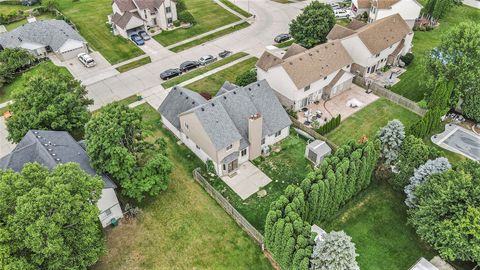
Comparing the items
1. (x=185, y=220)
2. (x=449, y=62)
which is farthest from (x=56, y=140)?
(x=449, y=62)

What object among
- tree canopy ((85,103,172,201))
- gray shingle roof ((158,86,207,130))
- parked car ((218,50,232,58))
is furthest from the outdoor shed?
parked car ((218,50,232,58))

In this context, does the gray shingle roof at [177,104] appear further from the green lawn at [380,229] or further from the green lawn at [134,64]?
the green lawn at [380,229]

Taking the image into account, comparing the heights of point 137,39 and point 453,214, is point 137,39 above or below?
below

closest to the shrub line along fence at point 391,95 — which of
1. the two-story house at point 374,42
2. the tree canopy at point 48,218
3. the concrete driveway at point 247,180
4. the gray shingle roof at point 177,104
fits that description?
the two-story house at point 374,42

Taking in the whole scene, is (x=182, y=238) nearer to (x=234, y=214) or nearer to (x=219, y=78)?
(x=234, y=214)

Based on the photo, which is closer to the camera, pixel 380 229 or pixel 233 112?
pixel 380 229

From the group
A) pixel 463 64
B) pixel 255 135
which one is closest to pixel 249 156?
pixel 255 135

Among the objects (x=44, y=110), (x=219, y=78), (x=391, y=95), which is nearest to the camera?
(x=44, y=110)
